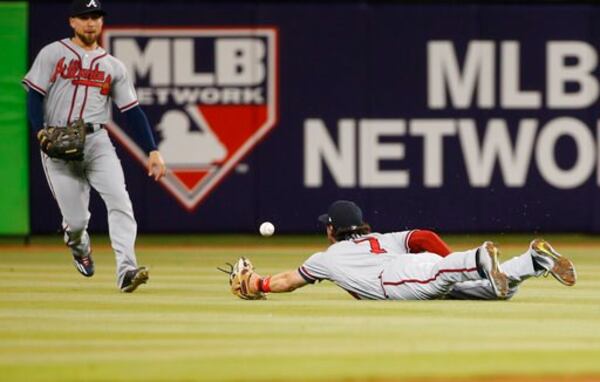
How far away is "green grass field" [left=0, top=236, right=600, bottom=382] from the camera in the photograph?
7.11m

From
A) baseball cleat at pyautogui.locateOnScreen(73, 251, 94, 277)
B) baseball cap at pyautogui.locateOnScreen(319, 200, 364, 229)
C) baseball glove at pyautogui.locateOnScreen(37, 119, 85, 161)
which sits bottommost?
baseball cleat at pyautogui.locateOnScreen(73, 251, 94, 277)

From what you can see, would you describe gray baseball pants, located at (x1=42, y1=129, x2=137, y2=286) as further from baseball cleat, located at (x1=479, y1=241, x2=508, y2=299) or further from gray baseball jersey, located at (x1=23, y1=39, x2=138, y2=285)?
baseball cleat, located at (x1=479, y1=241, x2=508, y2=299)

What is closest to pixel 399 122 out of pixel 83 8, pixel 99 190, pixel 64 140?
pixel 99 190

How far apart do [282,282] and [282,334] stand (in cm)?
140

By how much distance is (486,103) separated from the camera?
53.4 feet

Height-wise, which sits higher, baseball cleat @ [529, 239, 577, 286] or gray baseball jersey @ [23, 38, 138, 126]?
gray baseball jersey @ [23, 38, 138, 126]

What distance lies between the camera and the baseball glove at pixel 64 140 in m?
10.1

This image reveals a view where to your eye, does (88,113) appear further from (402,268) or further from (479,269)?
(479,269)

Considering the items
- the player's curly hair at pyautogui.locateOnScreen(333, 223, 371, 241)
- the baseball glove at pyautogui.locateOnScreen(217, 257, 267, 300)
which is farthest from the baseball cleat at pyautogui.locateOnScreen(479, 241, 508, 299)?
the baseball glove at pyautogui.locateOnScreen(217, 257, 267, 300)

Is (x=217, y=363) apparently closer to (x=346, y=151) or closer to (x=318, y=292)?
(x=318, y=292)

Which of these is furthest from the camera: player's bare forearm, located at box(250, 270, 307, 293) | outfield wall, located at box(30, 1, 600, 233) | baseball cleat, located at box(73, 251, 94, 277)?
outfield wall, located at box(30, 1, 600, 233)

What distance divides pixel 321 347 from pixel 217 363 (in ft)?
2.20

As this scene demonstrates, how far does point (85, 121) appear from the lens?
10406mm

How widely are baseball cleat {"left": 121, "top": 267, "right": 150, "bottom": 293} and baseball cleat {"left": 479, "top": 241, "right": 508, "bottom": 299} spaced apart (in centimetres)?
222
